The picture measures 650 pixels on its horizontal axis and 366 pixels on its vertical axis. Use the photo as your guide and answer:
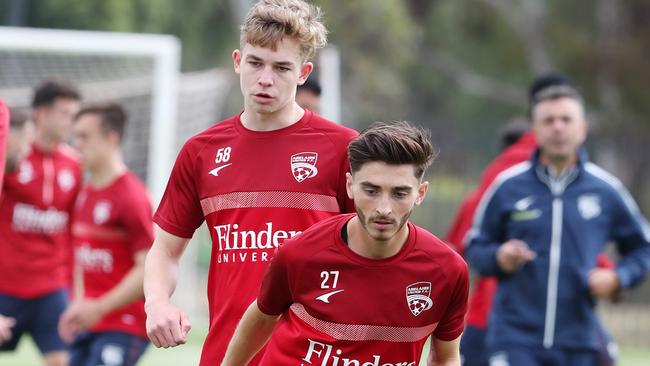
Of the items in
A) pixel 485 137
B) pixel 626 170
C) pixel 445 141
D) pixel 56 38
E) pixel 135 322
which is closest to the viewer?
pixel 135 322

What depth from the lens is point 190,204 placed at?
16.9 ft

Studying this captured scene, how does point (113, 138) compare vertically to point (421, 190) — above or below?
above

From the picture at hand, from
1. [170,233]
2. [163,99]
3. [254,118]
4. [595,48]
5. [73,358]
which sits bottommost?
[73,358]

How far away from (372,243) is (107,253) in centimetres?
385

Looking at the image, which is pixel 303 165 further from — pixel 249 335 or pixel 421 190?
pixel 249 335

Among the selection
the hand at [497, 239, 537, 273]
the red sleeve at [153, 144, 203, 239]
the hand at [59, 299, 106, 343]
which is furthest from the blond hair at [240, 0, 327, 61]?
the hand at [59, 299, 106, 343]

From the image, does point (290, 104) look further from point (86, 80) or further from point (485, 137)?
point (485, 137)

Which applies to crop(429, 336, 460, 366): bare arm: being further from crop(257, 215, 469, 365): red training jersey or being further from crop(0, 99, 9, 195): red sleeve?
crop(0, 99, 9, 195): red sleeve

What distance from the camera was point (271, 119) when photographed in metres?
5.10

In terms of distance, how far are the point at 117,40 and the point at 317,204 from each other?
840 cm

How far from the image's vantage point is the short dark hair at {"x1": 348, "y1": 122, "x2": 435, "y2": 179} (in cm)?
447

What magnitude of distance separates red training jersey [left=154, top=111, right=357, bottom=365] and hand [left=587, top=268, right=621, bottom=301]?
7.45ft

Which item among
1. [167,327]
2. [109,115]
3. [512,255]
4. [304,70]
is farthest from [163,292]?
[109,115]

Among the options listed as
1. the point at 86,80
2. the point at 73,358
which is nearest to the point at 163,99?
the point at 86,80
